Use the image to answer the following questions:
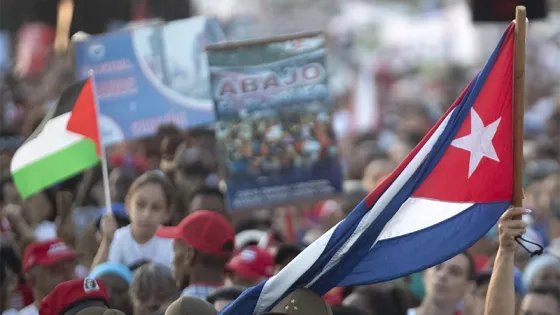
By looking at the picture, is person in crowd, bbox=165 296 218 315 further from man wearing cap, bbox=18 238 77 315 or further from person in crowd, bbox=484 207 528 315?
man wearing cap, bbox=18 238 77 315

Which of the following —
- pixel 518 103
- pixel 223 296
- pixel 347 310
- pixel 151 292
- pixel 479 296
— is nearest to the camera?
pixel 518 103

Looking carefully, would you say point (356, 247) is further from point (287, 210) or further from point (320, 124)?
point (287, 210)

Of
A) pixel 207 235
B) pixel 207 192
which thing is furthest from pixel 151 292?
pixel 207 192

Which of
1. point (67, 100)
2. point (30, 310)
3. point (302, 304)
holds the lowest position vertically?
point (30, 310)

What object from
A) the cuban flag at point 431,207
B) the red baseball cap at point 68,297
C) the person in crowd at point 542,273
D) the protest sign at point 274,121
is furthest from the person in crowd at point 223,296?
the protest sign at point 274,121

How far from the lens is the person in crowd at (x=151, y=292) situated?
7461mm

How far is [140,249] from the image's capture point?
351 inches

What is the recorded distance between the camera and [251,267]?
8.29 metres

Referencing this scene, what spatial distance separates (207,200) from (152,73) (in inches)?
61.2

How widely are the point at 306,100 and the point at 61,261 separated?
2.45 meters

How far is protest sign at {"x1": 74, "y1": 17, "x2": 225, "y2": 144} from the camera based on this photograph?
35.7 feet

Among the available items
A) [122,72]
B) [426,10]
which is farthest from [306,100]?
[426,10]

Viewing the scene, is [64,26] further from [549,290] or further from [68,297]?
[68,297]

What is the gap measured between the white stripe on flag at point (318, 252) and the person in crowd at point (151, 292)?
1.39 metres
